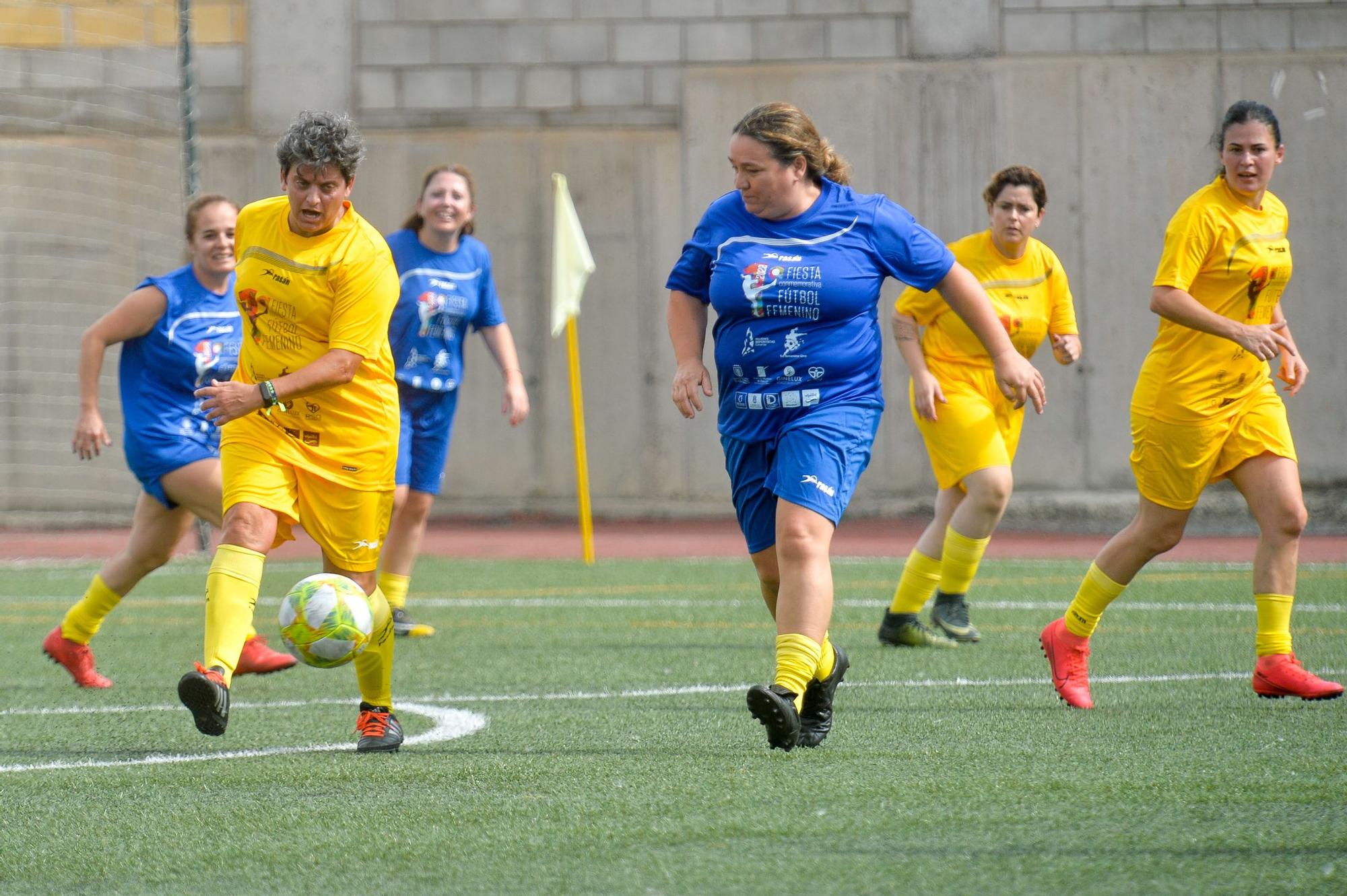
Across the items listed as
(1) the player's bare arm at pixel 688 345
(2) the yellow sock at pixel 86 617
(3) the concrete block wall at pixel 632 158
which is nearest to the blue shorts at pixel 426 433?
(2) the yellow sock at pixel 86 617

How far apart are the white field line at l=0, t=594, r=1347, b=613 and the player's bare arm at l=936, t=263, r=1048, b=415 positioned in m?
3.88

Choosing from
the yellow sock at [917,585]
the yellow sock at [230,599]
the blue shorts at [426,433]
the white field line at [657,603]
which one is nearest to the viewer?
the yellow sock at [230,599]

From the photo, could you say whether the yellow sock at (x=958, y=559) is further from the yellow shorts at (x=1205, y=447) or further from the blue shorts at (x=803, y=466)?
the blue shorts at (x=803, y=466)

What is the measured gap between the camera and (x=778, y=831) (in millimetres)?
3848

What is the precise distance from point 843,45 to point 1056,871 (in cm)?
1370

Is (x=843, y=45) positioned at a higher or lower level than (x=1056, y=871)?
higher

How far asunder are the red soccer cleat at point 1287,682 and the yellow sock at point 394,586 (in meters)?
4.49

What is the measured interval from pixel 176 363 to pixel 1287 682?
464cm

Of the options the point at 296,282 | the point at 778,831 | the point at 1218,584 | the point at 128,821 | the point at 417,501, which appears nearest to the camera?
the point at 778,831

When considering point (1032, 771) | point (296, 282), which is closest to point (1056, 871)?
point (1032, 771)

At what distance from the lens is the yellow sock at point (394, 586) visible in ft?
28.5

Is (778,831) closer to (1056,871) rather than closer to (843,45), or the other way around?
(1056,871)

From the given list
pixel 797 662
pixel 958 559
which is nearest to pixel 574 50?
pixel 958 559

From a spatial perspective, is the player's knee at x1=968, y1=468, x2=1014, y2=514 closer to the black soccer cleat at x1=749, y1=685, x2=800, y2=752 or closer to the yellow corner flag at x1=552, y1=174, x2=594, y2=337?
the black soccer cleat at x1=749, y1=685, x2=800, y2=752
